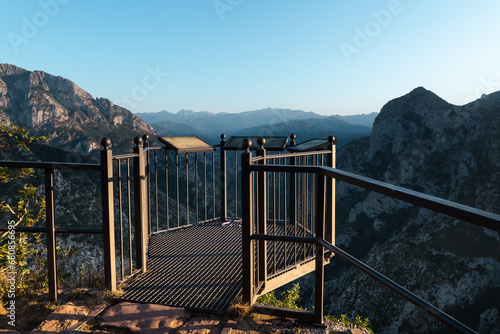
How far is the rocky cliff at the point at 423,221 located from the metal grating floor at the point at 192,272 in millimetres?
35057

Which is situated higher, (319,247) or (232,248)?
(319,247)

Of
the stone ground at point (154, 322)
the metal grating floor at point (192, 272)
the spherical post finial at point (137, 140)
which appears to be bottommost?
the metal grating floor at point (192, 272)

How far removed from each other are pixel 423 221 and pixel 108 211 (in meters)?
55.8

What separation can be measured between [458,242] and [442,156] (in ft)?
82.3

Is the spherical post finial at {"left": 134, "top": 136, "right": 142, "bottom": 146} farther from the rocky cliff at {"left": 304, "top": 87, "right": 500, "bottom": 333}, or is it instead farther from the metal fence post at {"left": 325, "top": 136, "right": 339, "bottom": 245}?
the rocky cliff at {"left": 304, "top": 87, "right": 500, "bottom": 333}

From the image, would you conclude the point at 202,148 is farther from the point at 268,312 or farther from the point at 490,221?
the point at 490,221

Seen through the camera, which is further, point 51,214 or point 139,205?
point 139,205

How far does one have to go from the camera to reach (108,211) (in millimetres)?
2811

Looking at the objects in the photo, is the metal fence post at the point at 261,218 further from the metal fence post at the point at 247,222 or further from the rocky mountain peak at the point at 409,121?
the rocky mountain peak at the point at 409,121

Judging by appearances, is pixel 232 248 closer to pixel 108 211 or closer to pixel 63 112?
pixel 108 211

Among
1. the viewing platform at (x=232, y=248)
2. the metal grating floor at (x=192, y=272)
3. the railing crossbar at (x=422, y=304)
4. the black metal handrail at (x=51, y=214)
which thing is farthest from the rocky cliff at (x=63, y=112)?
the railing crossbar at (x=422, y=304)

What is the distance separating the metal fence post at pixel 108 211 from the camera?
9.04 feet

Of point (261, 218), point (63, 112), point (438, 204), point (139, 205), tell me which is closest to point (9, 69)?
point (63, 112)

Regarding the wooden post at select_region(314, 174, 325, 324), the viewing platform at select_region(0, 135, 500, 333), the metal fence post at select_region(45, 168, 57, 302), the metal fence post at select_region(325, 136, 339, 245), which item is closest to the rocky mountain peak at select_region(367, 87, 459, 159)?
the metal fence post at select_region(325, 136, 339, 245)
